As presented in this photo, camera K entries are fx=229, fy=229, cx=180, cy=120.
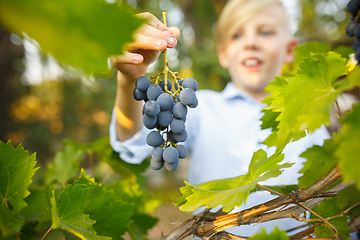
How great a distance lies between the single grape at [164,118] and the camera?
1.29 feet

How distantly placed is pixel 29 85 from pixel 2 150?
15.0ft

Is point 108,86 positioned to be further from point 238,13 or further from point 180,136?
point 180,136

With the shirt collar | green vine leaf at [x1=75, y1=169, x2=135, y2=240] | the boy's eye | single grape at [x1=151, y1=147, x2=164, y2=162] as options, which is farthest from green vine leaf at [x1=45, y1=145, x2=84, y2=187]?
the boy's eye

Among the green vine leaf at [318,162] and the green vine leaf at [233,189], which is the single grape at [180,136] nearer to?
the green vine leaf at [233,189]

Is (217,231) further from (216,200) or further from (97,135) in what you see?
(97,135)

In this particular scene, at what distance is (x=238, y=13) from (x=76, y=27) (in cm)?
130

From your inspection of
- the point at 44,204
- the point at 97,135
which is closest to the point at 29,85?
the point at 97,135

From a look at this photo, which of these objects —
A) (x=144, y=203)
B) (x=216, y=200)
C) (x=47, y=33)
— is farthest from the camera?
(x=144, y=203)

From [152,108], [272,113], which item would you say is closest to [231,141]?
[272,113]

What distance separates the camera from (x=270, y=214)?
311 millimetres

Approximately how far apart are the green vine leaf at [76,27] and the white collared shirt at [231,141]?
942 millimetres

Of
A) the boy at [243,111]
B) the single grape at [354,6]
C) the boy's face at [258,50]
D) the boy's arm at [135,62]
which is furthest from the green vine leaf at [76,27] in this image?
the boy's face at [258,50]

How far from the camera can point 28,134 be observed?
4.32 metres

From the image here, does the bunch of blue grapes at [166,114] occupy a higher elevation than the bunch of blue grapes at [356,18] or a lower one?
lower
